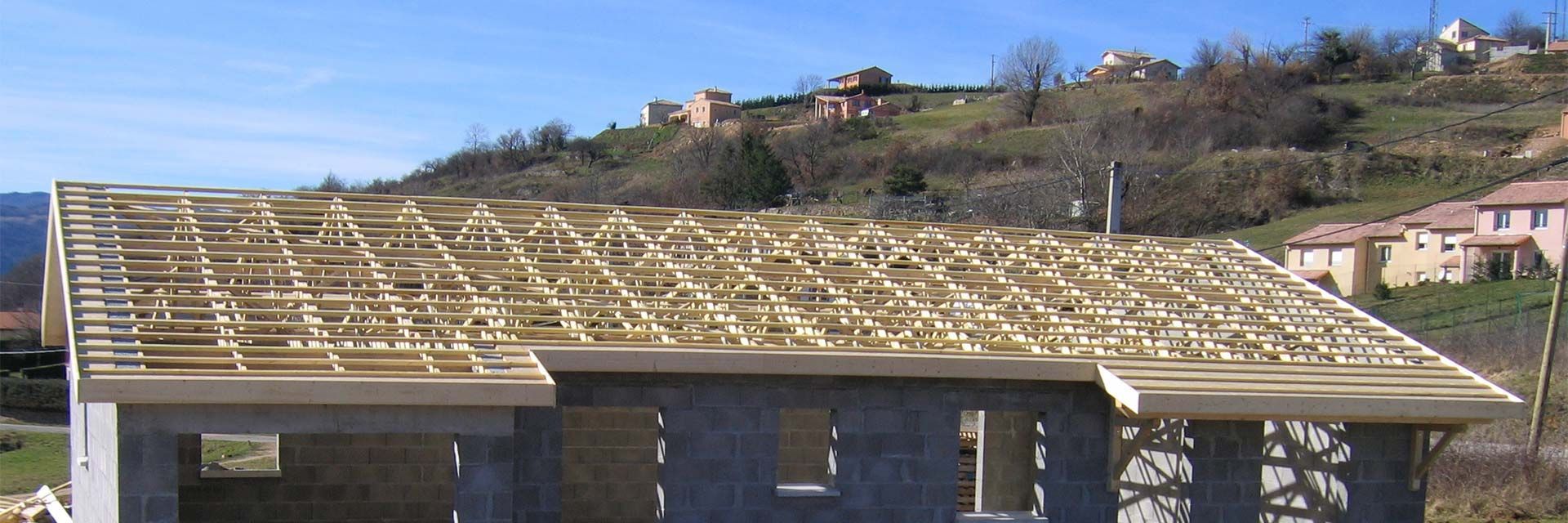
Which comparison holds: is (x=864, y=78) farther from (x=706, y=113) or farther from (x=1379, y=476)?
(x=1379, y=476)

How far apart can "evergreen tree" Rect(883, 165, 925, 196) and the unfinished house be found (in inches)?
1777

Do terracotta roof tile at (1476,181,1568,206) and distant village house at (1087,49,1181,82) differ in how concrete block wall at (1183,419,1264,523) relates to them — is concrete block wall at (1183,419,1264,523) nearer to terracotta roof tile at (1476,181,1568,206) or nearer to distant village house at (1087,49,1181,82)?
terracotta roof tile at (1476,181,1568,206)

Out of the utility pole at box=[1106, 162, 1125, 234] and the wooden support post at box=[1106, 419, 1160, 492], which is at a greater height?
the utility pole at box=[1106, 162, 1125, 234]

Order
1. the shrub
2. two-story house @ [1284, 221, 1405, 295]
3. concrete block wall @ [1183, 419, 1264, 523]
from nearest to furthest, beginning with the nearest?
concrete block wall @ [1183, 419, 1264, 523] < the shrub < two-story house @ [1284, 221, 1405, 295]

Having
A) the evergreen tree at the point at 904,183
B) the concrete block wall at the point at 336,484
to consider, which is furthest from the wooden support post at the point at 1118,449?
the evergreen tree at the point at 904,183

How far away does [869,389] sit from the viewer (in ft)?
43.2

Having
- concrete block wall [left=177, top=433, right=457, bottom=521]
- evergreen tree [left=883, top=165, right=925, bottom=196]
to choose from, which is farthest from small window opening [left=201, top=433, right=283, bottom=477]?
evergreen tree [left=883, top=165, right=925, bottom=196]

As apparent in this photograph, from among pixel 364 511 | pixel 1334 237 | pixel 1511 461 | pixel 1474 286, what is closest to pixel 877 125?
pixel 1334 237

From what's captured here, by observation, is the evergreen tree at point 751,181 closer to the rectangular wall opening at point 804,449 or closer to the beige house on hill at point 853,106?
the beige house on hill at point 853,106

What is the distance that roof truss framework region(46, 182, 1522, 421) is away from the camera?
11203 millimetres

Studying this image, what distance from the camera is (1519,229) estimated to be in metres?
48.6

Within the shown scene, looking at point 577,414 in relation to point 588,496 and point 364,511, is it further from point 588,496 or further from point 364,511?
point 364,511

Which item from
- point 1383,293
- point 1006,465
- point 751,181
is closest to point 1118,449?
point 1006,465

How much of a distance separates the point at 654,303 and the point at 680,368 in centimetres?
142
